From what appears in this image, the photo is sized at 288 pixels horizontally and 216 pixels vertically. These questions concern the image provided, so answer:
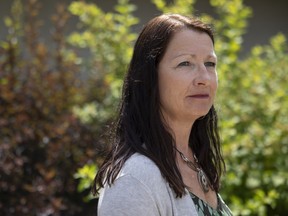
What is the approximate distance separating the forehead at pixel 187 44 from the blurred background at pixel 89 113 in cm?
182

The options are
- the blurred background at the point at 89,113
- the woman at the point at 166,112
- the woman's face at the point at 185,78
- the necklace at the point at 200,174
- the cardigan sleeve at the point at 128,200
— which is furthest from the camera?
the blurred background at the point at 89,113

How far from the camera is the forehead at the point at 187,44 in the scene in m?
2.45

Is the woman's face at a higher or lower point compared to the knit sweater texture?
higher

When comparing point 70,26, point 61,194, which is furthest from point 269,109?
point 70,26

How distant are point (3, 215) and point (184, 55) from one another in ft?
9.79

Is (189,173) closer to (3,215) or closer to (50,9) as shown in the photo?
(3,215)

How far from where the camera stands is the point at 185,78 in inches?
95.9

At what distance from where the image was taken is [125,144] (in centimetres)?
239

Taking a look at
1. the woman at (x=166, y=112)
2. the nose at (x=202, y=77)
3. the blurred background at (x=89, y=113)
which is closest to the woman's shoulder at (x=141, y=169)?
the woman at (x=166, y=112)

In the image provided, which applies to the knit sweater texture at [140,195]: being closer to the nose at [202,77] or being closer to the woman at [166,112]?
the woman at [166,112]

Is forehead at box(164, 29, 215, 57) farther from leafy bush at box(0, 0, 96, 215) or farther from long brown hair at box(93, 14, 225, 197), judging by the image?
leafy bush at box(0, 0, 96, 215)

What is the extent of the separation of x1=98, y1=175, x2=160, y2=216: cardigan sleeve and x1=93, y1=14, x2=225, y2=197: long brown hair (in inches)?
3.4

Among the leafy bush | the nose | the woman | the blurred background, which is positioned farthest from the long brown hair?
the leafy bush

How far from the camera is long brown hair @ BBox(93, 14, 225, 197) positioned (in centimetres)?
233
